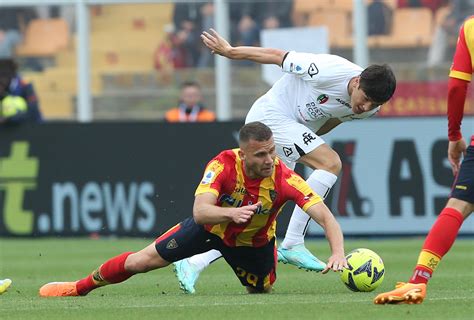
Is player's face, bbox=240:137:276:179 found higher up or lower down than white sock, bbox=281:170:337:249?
higher up

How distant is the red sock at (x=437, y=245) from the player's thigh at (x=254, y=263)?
1.44m

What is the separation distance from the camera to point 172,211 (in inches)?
634

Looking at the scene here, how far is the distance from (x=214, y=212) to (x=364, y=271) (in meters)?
1.43

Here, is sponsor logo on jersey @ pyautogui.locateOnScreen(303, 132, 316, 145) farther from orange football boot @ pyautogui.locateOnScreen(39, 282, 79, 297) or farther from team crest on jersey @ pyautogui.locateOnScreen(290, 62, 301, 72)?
orange football boot @ pyautogui.locateOnScreen(39, 282, 79, 297)

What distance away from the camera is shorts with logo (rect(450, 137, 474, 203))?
7.53 meters

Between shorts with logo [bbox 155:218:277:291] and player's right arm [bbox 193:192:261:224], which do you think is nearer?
player's right arm [bbox 193:192:261:224]

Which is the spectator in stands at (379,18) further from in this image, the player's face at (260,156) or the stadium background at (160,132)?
the player's face at (260,156)

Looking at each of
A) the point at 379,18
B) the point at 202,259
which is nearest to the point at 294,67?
the point at 202,259

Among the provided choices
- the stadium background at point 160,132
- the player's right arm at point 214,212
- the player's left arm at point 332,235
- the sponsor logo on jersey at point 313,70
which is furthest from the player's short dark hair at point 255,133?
the stadium background at point 160,132

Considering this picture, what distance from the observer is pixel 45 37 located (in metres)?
18.4

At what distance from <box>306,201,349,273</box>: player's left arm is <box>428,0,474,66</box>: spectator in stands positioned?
31.5ft

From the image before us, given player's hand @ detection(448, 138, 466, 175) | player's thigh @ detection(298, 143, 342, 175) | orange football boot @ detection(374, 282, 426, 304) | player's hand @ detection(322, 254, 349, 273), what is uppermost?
player's hand @ detection(448, 138, 466, 175)

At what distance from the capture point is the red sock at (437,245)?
24.7ft

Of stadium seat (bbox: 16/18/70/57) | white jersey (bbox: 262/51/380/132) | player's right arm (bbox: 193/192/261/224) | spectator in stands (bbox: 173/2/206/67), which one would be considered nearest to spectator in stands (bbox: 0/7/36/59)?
stadium seat (bbox: 16/18/70/57)
